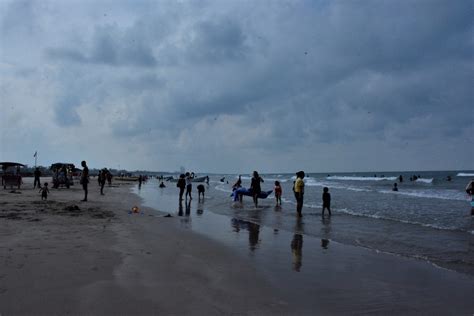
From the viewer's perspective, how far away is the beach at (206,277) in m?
4.38

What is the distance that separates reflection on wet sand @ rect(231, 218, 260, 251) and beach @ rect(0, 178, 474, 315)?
0.47 feet

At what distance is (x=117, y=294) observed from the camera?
459cm

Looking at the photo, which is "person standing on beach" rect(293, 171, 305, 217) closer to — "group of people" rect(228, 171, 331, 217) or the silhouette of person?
"group of people" rect(228, 171, 331, 217)

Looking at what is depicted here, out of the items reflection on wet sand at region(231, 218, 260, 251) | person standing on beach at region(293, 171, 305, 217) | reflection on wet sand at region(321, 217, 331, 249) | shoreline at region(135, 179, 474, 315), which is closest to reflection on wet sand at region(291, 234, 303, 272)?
shoreline at region(135, 179, 474, 315)

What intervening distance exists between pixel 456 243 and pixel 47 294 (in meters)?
9.90

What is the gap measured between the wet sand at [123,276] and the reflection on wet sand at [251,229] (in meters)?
0.90

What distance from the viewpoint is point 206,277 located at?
222 inches

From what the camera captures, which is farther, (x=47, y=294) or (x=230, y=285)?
(x=230, y=285)

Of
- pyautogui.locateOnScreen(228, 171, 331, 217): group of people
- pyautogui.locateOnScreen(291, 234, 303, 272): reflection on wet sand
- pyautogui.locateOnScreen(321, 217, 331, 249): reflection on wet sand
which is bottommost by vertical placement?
pyautogui.locateOnScreen(321, 217, 331, 249): reflection on wet sand

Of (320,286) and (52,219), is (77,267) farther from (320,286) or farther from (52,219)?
(52,219)

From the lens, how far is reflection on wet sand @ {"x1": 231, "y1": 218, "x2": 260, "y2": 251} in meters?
8.99

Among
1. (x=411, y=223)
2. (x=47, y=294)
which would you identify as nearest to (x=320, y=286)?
(x=47, y=294)

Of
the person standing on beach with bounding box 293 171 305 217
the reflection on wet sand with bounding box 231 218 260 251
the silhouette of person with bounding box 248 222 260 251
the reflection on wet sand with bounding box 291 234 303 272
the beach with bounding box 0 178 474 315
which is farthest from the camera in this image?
the person standing on beach with bounding box 293 171 305 217

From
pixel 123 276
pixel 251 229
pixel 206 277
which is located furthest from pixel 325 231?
pixel 123 276
